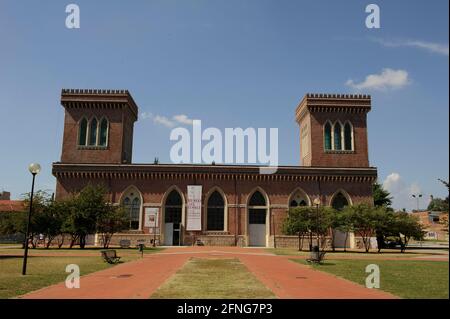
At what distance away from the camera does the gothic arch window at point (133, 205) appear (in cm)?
4419

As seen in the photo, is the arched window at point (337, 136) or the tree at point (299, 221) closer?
the tree at point (299, 221)

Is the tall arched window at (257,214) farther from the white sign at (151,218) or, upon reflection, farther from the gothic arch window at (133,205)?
the gothic arch window at (133,205)

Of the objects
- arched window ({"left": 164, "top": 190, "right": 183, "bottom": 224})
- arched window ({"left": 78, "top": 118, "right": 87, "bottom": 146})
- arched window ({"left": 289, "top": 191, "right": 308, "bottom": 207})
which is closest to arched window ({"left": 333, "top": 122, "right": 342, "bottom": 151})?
arched window ({"left": 289, "top": 191, "right": 308, "bottom": 207})

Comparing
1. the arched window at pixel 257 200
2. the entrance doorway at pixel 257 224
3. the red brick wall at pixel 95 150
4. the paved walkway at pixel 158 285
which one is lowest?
the paved walkway at pixel 158 285

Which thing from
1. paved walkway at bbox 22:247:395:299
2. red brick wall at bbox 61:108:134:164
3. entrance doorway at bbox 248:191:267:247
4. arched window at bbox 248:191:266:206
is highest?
red brick wall at bbox 61:108:134:164

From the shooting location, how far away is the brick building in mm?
44250

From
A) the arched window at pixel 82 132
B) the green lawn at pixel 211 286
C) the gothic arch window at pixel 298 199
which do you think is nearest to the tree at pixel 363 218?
the gothic arch window at pixel 298 199

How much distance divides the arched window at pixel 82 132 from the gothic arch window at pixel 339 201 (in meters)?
29.7

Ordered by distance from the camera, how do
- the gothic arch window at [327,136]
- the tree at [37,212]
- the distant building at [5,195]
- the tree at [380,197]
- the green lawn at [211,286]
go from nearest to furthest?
the green lawn at [211,286] < the tree at [37,212] < the gothic arch window at [327,136] < the tree at [380,197] < the distant building at [5,195]

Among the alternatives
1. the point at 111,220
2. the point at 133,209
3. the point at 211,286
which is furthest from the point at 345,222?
the point at 211,286

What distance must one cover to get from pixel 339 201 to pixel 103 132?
1128 inches

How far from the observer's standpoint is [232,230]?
44.3 metres

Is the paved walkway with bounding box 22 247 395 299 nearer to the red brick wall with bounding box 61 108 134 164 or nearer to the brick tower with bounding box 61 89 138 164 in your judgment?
the red brick wall with bounding box 61 108 134 164
